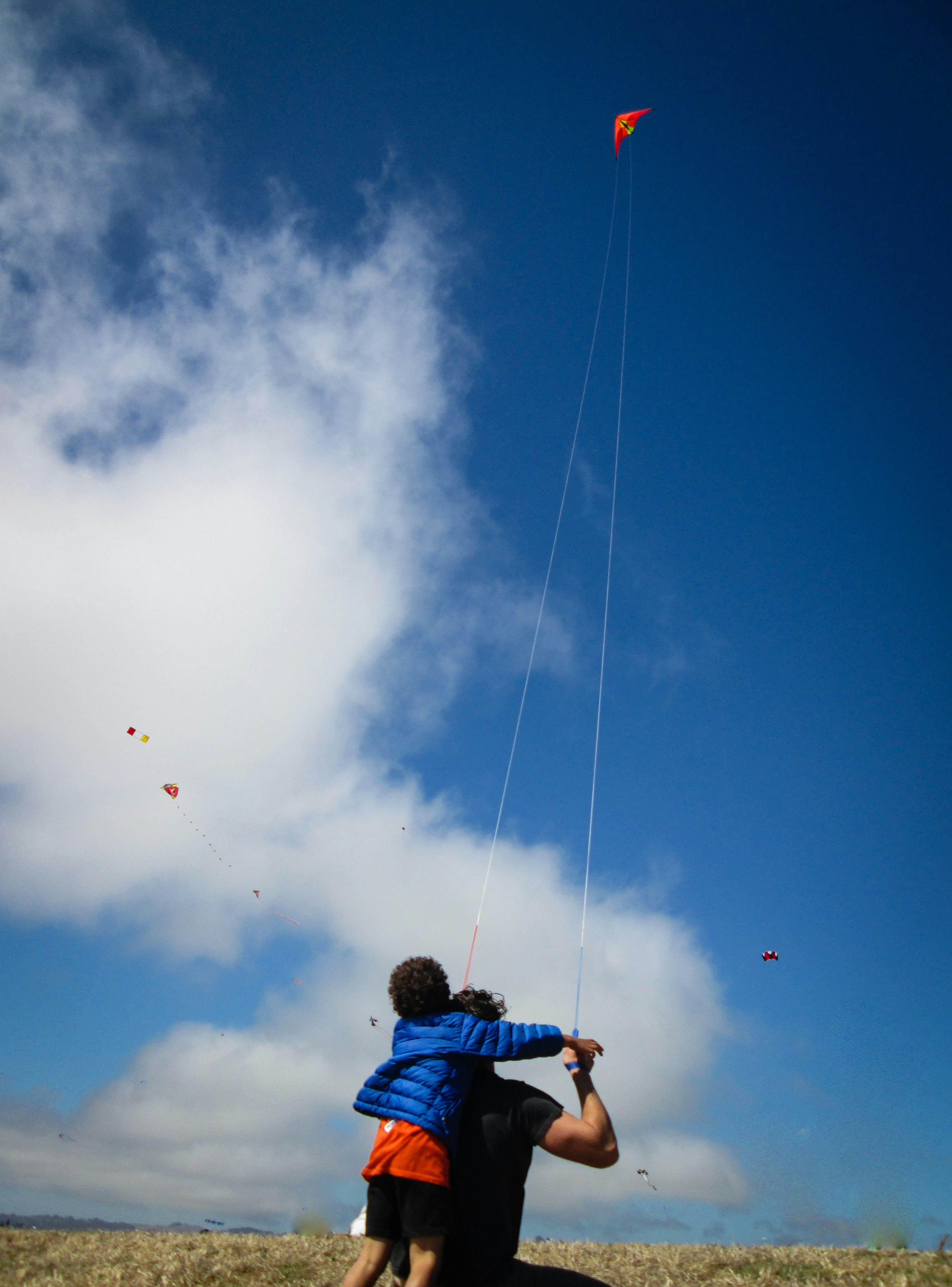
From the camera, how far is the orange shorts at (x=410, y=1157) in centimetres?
316

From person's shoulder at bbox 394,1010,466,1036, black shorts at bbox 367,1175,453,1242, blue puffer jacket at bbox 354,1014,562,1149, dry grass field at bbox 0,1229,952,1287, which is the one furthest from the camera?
dry grass field at bbox 0,1229,952,1287

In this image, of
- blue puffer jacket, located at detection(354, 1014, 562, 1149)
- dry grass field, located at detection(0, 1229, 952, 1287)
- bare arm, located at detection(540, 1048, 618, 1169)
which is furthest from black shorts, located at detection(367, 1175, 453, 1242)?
dry grass field, located at detection(0, 1229, 952, 1287)

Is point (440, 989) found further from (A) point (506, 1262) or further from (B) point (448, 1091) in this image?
(A) point (506, 1262)

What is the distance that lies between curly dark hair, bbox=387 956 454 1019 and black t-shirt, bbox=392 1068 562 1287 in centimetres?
37

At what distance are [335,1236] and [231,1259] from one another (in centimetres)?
166

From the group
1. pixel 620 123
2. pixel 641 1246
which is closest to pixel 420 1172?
pixel 641 1246

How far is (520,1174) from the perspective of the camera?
338 centimetres

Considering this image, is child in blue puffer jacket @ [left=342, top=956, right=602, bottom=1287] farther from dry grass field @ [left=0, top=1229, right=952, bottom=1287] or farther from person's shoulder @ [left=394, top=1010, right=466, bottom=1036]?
dry grass field @ [left=0, top=1229, right=952, bottom=1287]

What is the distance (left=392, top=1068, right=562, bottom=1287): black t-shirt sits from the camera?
3.15 m

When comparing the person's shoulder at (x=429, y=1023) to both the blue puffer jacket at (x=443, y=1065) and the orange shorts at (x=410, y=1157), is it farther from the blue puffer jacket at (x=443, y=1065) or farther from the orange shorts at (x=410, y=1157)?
the orange shorts at (x=410, y=1157)

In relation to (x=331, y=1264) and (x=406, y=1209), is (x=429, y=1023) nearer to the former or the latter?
(x=406, y=1209)

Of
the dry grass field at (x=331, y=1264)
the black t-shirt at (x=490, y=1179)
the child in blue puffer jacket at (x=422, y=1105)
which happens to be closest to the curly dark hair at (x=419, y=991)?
the child in blue puffer jacket at (x=422, y=1105)

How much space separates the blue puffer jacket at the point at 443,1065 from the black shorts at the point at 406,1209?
187 mm

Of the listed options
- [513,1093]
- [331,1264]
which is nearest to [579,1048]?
[513,1093]
